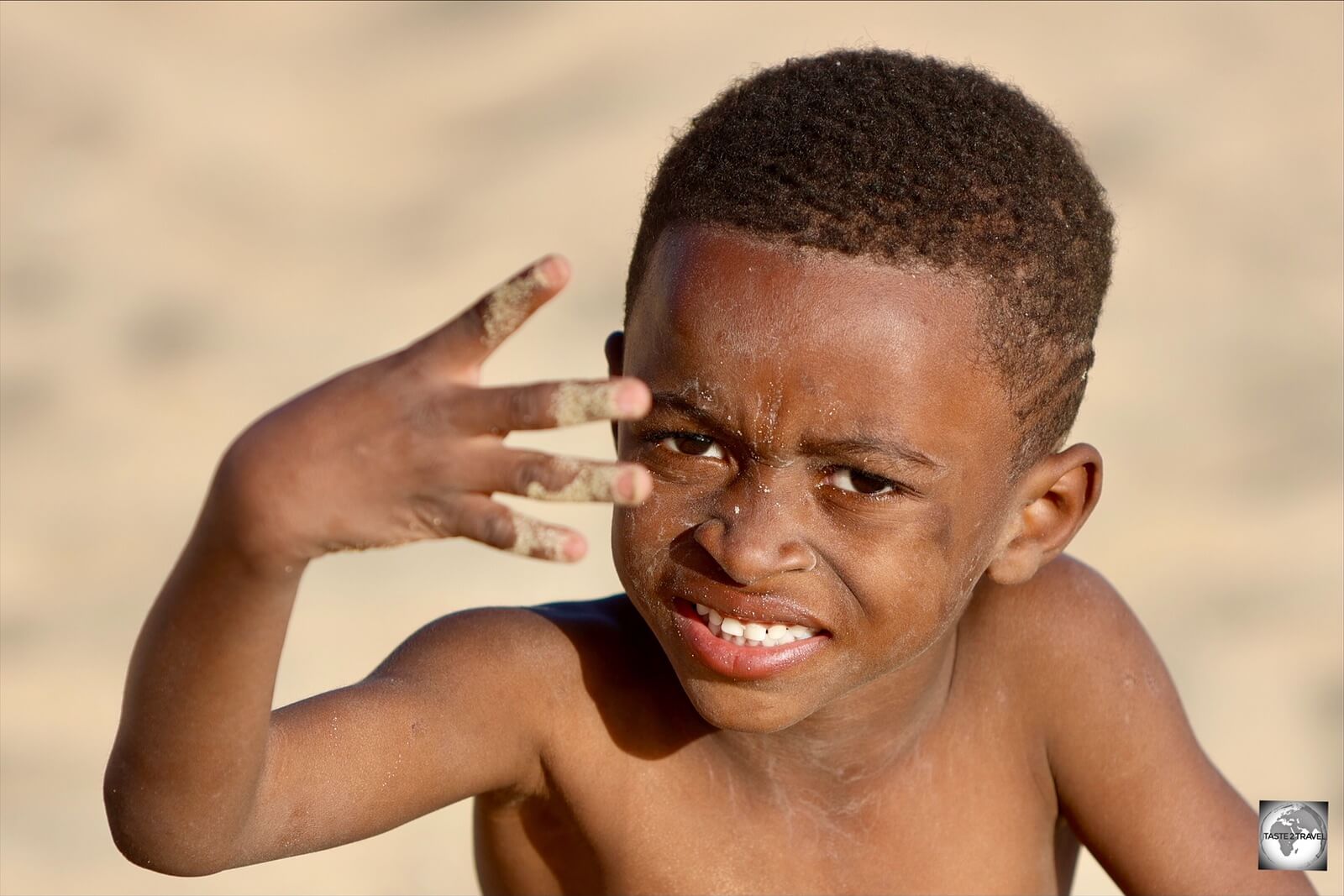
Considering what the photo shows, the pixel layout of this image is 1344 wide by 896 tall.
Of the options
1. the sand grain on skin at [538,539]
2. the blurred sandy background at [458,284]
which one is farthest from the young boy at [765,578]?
the blurred sandy background at [458,284]

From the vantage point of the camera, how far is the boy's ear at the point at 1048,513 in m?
2.41

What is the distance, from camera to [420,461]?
172 centimetres

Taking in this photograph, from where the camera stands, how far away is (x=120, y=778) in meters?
1.92

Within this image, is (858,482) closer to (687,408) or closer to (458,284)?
(687,408)

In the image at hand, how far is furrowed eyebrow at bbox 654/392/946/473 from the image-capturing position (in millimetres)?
2082

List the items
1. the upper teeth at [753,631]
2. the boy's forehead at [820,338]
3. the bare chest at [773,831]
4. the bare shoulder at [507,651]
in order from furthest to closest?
the bare chest at [773,831] → the bare shoulder at [507,651] → the upper teeth at [753,631] → the boy's forehead at [820,338]

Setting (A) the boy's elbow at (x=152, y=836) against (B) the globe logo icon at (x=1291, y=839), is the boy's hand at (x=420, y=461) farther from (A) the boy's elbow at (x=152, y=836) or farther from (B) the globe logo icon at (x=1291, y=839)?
(B) the globe logo icon at (x=1291, y=839)

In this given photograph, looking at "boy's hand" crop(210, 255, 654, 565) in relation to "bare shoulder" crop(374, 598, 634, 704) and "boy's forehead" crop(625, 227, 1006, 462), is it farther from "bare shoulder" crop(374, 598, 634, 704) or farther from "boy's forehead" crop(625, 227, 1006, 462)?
"bare shoulder" crop(374, 598, 634, 704)

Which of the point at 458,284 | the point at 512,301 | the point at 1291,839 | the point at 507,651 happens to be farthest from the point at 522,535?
the point at 458,284

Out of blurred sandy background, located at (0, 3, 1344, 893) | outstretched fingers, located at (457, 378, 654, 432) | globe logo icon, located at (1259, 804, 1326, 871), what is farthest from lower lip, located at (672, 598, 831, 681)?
blurred sandy background, located at (0, 3, 1344, 893)

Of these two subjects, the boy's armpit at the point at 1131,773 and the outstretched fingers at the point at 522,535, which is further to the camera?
the boy's armpit at the point at 1131,773

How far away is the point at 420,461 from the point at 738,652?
62 centimetres

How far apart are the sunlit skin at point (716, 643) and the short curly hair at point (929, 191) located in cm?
4

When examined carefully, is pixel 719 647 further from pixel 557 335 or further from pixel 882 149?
pixel 557 335
